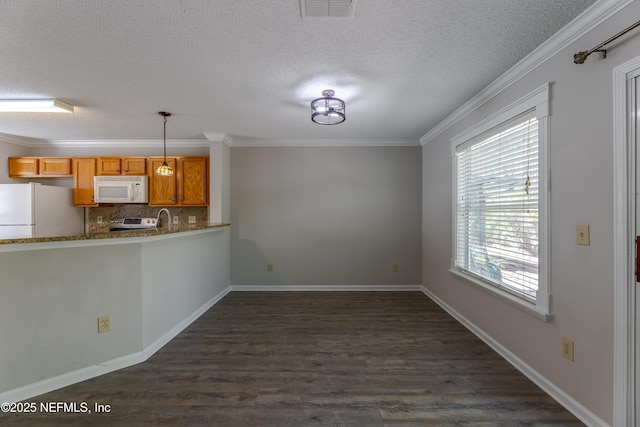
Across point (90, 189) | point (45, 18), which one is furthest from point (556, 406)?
point (90, 189)

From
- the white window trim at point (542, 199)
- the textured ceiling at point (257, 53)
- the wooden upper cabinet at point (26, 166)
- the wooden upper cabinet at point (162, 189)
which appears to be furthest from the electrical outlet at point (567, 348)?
the wooden upper cabinet at point (26, 166)

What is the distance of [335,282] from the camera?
14.1 ft

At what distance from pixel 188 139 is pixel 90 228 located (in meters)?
2.21

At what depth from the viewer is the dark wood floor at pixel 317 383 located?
1.67 m

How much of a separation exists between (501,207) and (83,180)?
18.5 feet

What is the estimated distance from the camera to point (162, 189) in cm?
411

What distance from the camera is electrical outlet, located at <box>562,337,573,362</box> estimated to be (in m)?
1.71

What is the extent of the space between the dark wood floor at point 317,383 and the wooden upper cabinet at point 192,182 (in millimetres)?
1877

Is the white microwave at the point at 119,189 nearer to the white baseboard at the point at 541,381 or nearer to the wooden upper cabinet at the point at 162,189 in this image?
the wooden upper cabinet at the point at 162,189

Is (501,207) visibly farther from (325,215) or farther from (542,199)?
(325,215)

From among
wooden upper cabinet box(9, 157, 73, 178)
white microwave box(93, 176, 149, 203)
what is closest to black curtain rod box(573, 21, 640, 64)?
white microwave box(93, 176, 149, 203)

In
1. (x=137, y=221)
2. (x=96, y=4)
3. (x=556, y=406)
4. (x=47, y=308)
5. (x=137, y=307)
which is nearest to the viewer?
(x=96, y=4)

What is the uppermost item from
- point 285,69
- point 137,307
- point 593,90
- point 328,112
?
point 285,69

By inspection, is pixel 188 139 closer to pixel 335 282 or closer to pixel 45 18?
pixel 45 18
